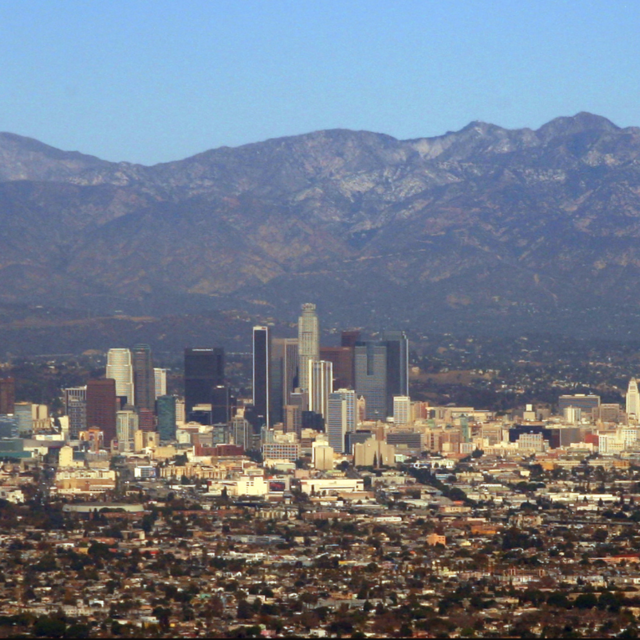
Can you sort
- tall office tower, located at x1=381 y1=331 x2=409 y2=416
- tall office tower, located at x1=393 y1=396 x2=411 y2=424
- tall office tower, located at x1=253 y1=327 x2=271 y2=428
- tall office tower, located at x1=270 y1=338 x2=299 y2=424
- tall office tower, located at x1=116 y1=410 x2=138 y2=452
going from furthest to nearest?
tall office tower, located at x1=381 y1=331 x2=409 y2=416, tall office tower, located at x1=270 y1=338 x2=299 y2=424, tall office tower, located at x1=253 y1=327 x2=271 y2=428, tall office tower, located at x1=393 y1=396 x2=411 y2=424, tall office tower, located at x1=116 y1=410 x2=138 y2=452

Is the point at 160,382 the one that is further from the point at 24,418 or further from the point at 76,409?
the point at 24,418

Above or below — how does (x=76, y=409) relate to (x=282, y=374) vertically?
below

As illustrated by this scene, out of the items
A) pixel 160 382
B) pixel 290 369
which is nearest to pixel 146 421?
pixel 290 369

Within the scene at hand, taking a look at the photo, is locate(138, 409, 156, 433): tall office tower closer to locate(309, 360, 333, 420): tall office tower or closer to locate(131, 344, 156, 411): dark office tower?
locate(131, 344, 156, 411): dark office tower

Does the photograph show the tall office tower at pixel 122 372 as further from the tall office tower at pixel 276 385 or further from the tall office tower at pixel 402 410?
the tall office tower at pixel 402 410

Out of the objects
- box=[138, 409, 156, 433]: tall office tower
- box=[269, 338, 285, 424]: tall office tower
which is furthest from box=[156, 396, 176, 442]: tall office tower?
box=[269, 338, 285, 424]: tall office tower

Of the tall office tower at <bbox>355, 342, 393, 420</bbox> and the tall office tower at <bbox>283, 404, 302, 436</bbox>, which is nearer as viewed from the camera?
the tall office tower at <bbox>283, 404, 302, 436</bbox>
